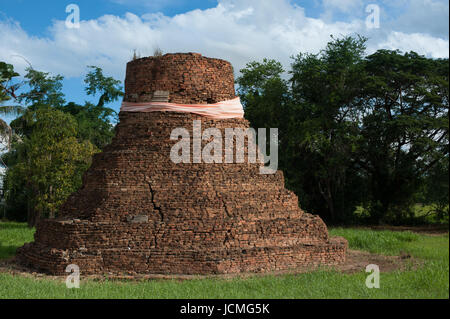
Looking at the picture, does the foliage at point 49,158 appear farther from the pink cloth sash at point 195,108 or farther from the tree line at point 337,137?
the pink cloth sash at point 195,108

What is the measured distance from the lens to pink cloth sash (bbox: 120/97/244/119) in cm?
1040

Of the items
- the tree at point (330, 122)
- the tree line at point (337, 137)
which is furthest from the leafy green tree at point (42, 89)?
the tree at point (330, 122)

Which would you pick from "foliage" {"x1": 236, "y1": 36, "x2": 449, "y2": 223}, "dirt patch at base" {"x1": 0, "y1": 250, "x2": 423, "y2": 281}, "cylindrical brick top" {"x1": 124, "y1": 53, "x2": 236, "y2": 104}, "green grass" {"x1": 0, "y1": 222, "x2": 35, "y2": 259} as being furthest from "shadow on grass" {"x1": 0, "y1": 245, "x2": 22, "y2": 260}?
"foliage" {"x1": 236, "y1": 36, "x2": 449, "y2": 223}

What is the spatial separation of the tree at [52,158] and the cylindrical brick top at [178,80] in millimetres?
10159

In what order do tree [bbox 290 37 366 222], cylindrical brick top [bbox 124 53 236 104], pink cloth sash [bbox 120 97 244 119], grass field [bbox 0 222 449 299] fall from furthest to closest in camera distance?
tree [bbox 290 37 366 222]
cylindrical brick top [bbox 124 53 236 104]
pink cloth sash [bbox 120 97 244 119]
grass field [bbox 0 222 449 299]

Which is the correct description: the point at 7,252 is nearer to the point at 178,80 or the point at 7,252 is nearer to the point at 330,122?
A: the point at 178,80

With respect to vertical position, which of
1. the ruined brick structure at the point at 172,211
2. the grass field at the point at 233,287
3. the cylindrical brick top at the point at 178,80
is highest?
the cylindrical brick top at the point at 178,80

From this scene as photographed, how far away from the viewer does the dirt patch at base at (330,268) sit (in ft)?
28.1

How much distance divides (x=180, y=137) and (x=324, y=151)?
13607 millimetres

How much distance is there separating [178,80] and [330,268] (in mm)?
5176

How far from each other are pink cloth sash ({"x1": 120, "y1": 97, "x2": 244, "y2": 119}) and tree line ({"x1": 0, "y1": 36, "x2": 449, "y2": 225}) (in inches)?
405

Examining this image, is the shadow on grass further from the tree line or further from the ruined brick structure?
the tree line

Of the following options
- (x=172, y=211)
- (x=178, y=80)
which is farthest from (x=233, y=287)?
(x=178, y=80)

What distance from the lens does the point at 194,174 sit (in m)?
9.91
